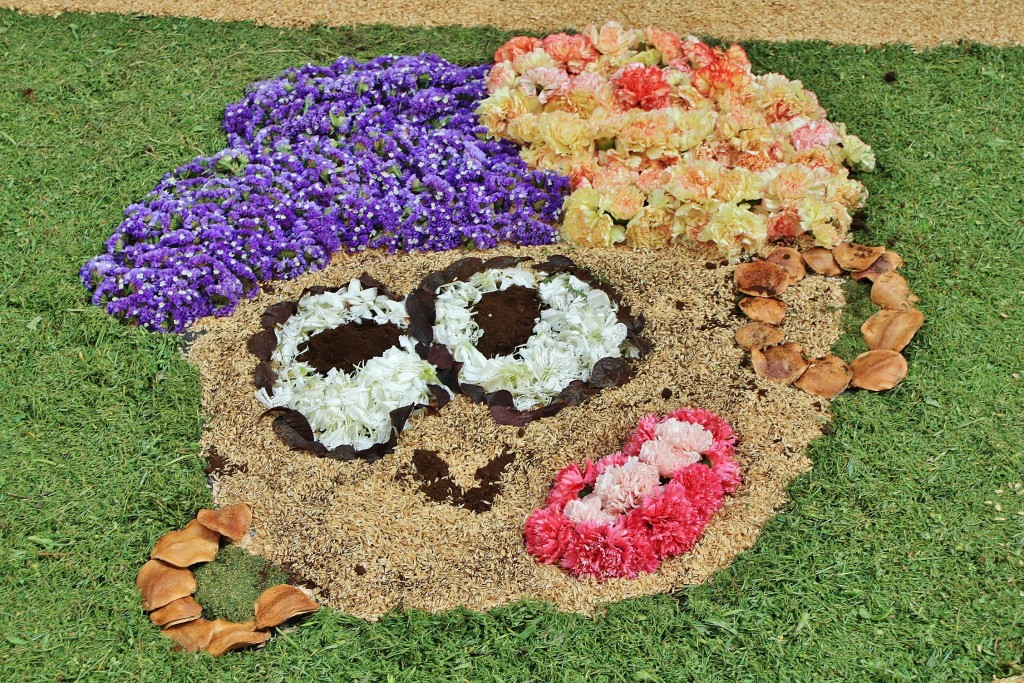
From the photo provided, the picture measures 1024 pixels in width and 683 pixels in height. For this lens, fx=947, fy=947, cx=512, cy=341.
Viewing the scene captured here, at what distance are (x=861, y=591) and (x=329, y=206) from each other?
3.52m

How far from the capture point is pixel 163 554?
396 cm

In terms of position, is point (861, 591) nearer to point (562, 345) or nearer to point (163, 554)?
point (562, 345)

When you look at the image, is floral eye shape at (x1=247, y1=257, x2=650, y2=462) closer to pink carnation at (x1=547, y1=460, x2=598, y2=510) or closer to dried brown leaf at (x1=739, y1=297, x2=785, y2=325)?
pink carnation at (x1=547, y1=460, x2=598, y2=510)

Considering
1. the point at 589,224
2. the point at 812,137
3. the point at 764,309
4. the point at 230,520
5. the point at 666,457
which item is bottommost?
the point at 230,520

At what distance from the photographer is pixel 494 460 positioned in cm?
441

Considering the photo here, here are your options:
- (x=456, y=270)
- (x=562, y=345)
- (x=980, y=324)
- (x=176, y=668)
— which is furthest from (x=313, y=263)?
(x=980, y=324)

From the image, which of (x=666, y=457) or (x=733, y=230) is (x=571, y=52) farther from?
(x=666, y=457)

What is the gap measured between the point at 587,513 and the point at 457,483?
688mm

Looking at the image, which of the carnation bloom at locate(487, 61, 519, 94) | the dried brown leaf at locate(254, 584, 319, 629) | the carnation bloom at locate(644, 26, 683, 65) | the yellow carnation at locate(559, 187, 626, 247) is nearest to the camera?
the dried brown leaf at locate(254, 584, 319, 629)

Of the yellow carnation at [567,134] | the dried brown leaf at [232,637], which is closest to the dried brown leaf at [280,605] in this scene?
the dried brown leaf at [232,637]

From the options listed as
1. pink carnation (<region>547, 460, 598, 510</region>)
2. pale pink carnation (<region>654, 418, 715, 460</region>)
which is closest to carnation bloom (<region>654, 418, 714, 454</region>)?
pale pink carnation (<region>654, 418, 715, 460</region>)

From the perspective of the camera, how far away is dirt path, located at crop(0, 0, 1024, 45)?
23.4ft

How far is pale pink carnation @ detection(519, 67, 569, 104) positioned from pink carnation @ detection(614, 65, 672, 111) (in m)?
0.37

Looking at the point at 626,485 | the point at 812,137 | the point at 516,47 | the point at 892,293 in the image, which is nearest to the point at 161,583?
the point at 626,485
